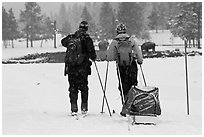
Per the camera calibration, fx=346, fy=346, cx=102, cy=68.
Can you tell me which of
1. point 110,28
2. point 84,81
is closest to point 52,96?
point 84,81

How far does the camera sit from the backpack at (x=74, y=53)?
691 centimetres

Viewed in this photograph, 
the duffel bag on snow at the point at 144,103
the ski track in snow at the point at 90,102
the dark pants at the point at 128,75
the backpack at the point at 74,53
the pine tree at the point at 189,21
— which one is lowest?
the ski track in snow at the point at 90,102

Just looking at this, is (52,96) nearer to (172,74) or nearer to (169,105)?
(169,105)

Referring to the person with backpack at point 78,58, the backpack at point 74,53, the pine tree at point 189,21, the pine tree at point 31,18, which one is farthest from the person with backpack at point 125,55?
the pine tree at point 31,18

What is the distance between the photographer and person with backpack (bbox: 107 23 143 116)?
709cm

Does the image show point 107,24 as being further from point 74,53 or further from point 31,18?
point 74,53

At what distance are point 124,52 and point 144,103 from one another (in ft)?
3.88

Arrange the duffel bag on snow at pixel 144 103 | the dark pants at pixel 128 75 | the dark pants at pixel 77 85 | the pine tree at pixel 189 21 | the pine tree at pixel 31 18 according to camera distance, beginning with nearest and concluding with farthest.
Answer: the duffel bag on snow at pixel 144 103 → the dark pants at pixel 77 85 → the dark pants at pixel 128 75 → the pine tree at pixel 189 21 → the pine tree at pixel 31 18

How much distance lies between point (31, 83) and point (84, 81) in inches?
305

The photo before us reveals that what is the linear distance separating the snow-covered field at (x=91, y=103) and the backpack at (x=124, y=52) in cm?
114

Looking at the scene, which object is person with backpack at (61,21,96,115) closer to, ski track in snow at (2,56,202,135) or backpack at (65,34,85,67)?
backpack at (65,34,85,67)

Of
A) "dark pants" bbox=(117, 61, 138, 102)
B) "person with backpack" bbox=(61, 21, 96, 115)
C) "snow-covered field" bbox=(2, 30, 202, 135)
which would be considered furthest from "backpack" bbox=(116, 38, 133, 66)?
"snow-covered field" bbox=(2, 30, 202, 135)

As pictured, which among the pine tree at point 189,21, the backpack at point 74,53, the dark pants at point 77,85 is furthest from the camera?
the pine tree at point 189,21

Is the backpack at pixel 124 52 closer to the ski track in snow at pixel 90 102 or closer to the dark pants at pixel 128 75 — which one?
the dark pants at pixel 128 75
